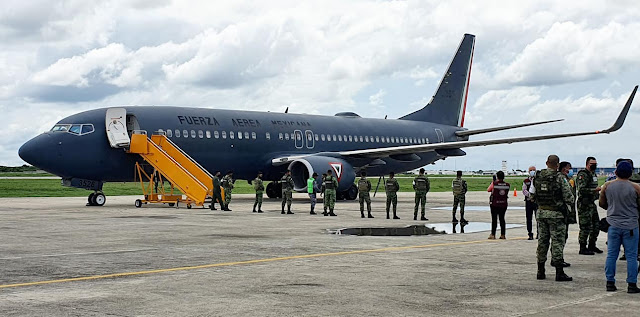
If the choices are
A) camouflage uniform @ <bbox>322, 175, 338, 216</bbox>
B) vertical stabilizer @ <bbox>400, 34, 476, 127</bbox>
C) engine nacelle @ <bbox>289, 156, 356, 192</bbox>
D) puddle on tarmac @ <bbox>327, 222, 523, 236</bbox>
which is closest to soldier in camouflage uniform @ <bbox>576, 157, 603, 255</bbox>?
puddle on tarmac @ <bbox>327, 222, 523, 236</bbox>

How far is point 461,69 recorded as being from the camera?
158 ft

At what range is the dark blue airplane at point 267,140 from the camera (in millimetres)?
30047

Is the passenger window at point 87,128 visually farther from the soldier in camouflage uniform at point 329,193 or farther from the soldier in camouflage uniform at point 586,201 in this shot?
the soldier in camouflage uniform at point 586,201

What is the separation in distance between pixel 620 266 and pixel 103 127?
2296 centimetres

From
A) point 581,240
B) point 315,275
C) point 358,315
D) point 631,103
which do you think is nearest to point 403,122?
point 631,103

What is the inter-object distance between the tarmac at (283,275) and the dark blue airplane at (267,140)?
36.9 feet

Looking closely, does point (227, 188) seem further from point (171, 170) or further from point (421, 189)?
point (421, 189)

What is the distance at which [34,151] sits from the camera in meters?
29.5

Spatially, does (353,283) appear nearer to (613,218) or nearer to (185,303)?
(185,303)

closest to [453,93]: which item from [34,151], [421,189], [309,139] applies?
[309,139]

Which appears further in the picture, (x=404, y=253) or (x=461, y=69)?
(x=461, y=69)

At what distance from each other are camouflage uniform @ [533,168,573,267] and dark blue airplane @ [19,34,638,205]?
15.1 metres

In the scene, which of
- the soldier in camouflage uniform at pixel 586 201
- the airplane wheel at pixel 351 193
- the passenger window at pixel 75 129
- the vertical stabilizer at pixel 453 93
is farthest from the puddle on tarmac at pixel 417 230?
the vertical stabilizer at pixel 453 93

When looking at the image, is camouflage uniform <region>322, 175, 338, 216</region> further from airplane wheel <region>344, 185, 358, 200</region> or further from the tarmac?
airplane wheel <region>344, 185, 358, 200</region>
